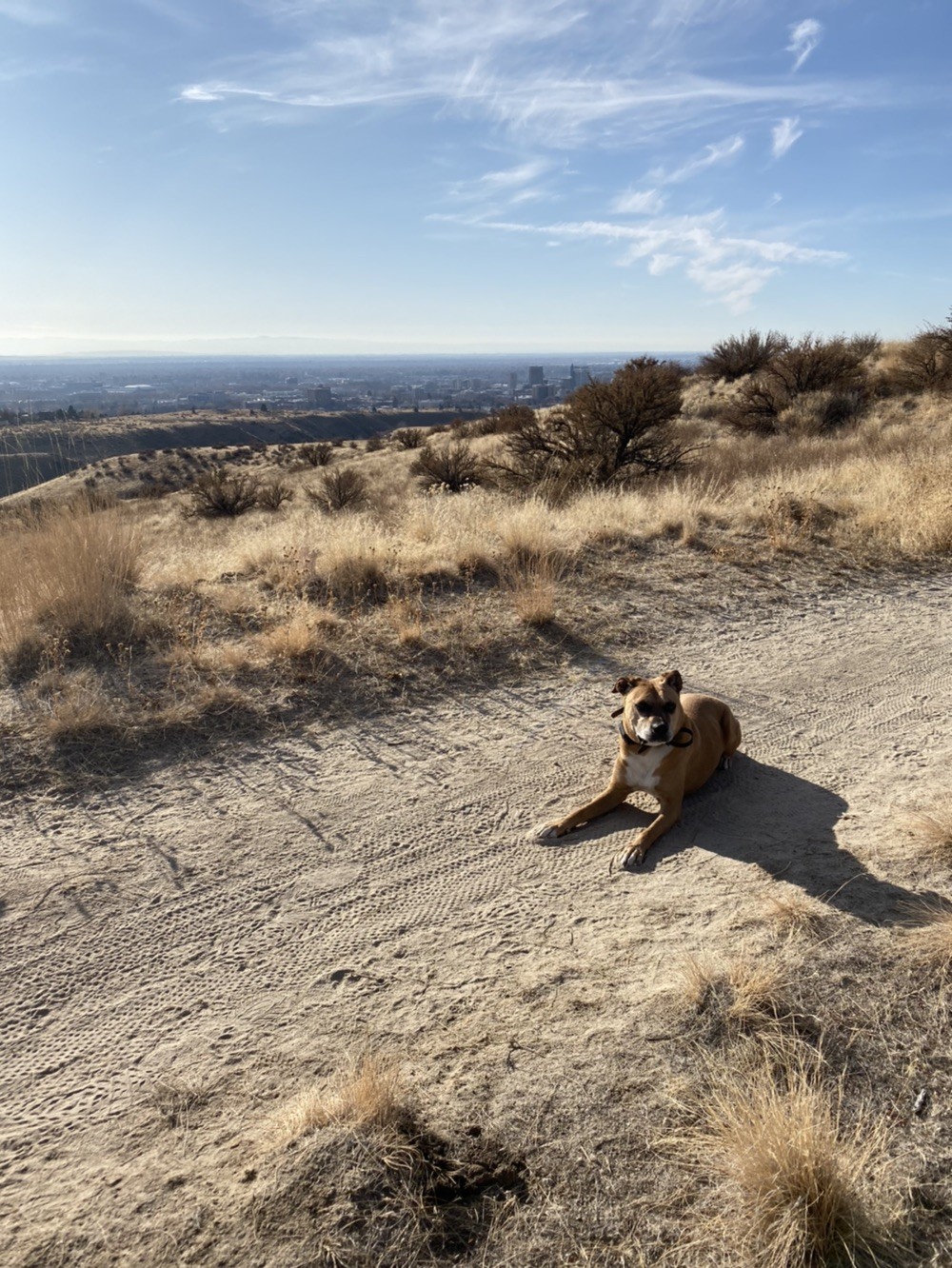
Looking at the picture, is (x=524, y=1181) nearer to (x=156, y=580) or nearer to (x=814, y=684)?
(x=814, y=684)

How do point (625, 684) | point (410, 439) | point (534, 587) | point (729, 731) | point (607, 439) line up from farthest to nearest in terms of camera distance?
point (410, 439) < point (607, 439) < point (534, 587) < point (729, 731) < point (625, 684)

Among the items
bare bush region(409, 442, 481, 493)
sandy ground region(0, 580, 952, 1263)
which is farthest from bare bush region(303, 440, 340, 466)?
sandy ground region(0, 580, 952, 1263)

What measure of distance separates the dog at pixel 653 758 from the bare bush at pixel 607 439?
10.6 meters

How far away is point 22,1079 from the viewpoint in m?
2.63

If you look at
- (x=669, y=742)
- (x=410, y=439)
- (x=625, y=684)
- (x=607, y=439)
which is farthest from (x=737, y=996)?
(x=410, y=439)

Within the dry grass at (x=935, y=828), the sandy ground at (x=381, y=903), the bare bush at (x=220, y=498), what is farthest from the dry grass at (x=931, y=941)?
the bare bush at (x=220, y=498)

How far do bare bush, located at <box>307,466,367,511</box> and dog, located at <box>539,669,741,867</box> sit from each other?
1288 cm

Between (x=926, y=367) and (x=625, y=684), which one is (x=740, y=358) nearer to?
(x=926, y=367)

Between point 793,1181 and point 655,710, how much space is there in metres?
1.96

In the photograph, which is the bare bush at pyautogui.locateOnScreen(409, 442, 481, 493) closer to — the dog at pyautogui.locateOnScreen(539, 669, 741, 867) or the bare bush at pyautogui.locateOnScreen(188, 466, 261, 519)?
the bare bush at pyautogui.locateOnScreen(188, 466, 261, 519)

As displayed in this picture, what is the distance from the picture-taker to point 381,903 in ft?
11.3

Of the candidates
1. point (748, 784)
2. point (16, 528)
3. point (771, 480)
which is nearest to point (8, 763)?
point (16, 528)

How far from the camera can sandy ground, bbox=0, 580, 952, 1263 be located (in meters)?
2.57

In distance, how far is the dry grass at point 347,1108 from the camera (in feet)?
7.59
